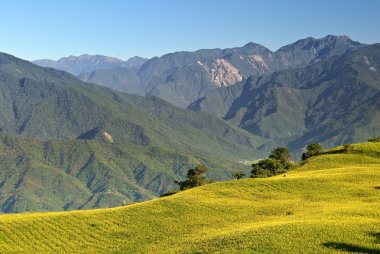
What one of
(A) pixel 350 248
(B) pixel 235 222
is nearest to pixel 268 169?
(B) pixel 235 222

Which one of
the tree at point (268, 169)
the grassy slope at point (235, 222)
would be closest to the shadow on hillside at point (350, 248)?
the grassy slope at point (235, 222)

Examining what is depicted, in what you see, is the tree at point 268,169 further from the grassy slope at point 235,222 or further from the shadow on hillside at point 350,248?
the shadow on hillside at point 350,248

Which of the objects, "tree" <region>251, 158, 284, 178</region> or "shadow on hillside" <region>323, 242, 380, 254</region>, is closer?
"shadow on hillside" <region>323, 242, 380, 254</region>

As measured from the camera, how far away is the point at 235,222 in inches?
3314

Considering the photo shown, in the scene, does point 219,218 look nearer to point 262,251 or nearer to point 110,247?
point 110,247

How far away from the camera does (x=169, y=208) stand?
319ft

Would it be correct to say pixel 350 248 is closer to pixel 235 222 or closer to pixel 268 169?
pixel 235 222

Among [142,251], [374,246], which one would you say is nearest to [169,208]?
[142,251]

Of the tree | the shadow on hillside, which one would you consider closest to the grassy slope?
the shadow on hillside

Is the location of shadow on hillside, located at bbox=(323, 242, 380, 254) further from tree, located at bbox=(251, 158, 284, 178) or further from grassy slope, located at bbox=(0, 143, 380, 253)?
tree, located at bbox=(251, 158, 284, 178)

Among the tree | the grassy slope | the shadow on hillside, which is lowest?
the tree

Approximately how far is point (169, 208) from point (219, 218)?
1297 cm

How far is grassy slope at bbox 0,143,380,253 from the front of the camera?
6388cm

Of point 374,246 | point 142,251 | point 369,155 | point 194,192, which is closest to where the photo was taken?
point 374,246
